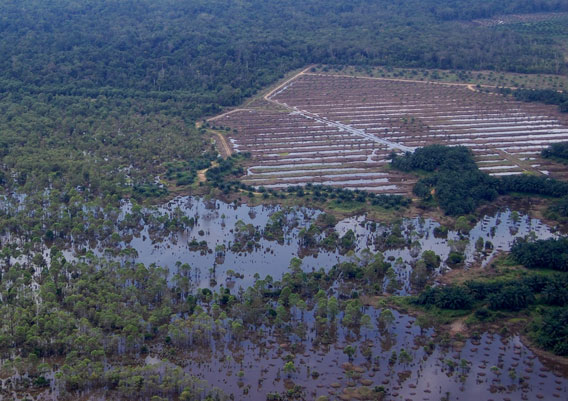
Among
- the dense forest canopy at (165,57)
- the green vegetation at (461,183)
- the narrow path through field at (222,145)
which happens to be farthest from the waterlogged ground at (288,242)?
the narrow path through field at (222,145)

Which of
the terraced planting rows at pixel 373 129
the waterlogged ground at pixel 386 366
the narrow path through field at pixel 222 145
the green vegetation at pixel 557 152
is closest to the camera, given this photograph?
the waterlogged ground at pixel 386 366

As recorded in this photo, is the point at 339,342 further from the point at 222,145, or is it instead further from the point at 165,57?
the point at 165,57

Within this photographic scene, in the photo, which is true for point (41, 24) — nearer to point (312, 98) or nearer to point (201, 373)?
point (312, 98)

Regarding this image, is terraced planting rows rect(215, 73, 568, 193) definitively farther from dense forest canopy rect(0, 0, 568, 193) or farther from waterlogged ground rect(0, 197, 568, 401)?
Result: waterlogged ground rect(0, 197, 568, 401)

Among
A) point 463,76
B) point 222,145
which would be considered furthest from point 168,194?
point 463,76

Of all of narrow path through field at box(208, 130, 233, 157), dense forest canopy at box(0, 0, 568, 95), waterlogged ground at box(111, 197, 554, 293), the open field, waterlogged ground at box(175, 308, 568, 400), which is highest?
dense forest canopy at box(0, 0, 568, 95)

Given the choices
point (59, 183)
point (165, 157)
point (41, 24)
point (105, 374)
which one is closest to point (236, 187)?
point (165, 157)

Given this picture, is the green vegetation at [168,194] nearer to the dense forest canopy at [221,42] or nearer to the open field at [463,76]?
the dense forest canopy at [221,42]

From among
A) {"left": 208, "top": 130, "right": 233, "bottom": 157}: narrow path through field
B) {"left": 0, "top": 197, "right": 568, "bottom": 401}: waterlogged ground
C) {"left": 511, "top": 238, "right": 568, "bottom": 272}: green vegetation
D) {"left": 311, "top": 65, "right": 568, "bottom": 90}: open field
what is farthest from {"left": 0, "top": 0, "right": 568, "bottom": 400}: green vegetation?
{"left": 208, "top": 130, "right": 233, "bottom": 157}: narrow path through field
